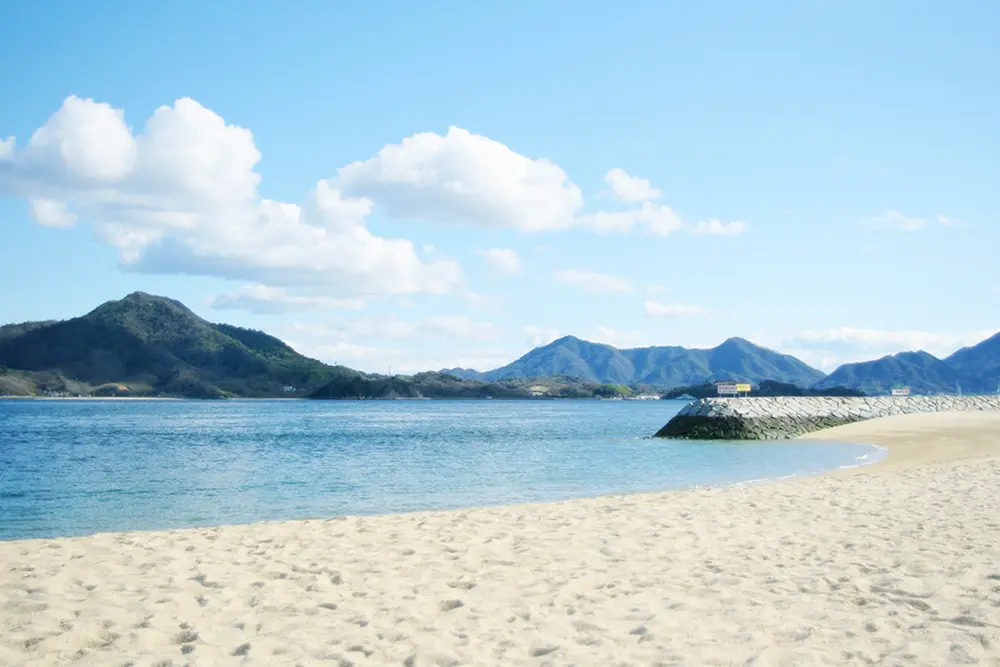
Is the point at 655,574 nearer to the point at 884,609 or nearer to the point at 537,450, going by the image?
the point at 884,609

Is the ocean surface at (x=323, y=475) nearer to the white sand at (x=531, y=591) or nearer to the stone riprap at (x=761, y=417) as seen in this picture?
the stone riprap at (x=761, y=417)

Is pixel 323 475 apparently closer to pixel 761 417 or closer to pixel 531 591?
pixel 531 591

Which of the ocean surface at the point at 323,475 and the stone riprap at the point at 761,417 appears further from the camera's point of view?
the stone riprap at the point at 761,417

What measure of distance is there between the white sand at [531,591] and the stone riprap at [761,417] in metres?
35.4

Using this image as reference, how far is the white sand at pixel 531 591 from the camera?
6.36 metres

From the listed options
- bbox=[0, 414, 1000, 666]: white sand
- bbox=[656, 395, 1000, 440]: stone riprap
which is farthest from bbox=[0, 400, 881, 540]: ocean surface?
bbox=[0, 414, 1000, 666]: white sand

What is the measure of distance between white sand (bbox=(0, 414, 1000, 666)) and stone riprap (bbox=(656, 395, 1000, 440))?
1395 inches

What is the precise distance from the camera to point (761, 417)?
49.2 m

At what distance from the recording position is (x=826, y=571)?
8805 millimetres

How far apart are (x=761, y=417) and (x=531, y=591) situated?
4429 centimetres

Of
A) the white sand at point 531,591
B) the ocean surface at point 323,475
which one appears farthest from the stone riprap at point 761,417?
the white sand at point 531,591

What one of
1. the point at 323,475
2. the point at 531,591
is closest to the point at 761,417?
the point at 323,475

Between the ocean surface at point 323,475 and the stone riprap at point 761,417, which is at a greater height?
the stone riprap at point 761,417

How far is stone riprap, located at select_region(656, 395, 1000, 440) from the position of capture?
48.2 metres
